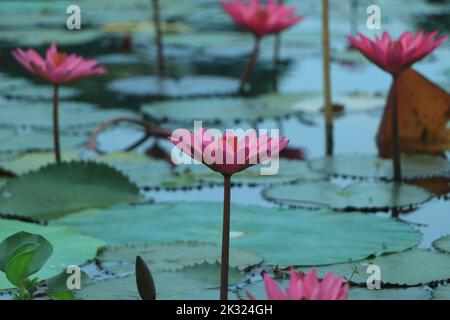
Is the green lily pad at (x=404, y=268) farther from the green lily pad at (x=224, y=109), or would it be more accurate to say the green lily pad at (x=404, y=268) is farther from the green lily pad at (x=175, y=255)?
the green lily pad at (x=224, y=109)

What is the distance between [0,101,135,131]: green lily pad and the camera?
117 inches

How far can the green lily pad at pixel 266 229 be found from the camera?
185 cm

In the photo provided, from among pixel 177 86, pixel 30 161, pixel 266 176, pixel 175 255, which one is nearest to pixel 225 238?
pixel 175 255

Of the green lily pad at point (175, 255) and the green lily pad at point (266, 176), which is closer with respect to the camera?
the green lily pad at point (175, 255)

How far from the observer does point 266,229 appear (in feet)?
6.53

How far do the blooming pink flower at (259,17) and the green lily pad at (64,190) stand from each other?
1094 millimetres

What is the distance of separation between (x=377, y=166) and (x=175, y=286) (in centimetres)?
93

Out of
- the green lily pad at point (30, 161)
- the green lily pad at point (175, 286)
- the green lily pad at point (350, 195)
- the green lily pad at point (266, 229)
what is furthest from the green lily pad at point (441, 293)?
Result: the green lily pad at point (30, 161)

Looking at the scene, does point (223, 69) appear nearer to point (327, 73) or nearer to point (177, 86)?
point (177, 86)

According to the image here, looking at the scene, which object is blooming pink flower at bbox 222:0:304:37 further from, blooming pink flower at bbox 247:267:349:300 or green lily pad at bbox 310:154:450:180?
blooming pink flower at bbox 247:267:349:300

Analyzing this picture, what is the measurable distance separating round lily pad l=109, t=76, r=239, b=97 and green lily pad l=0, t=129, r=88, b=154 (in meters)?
0.65

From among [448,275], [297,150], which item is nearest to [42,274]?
[448,275]

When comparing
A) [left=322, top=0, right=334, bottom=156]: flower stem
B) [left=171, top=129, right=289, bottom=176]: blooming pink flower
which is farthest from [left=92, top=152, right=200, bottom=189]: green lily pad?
[left=171, top=129, right=289, bottom=176]: blooming pink flower
